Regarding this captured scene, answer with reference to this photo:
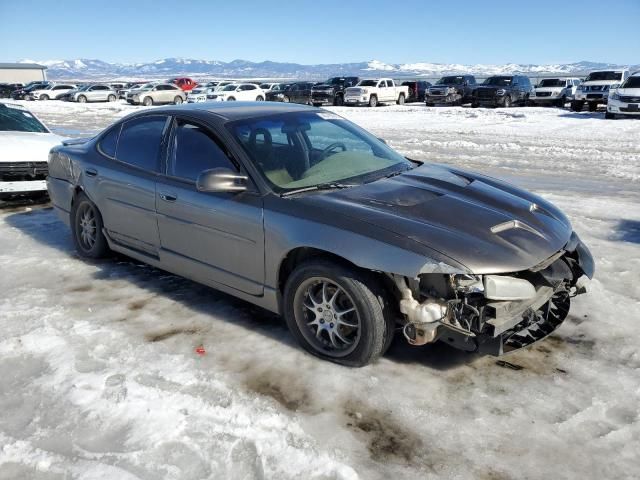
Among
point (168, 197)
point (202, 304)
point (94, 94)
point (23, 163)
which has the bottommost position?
point (94, 94)

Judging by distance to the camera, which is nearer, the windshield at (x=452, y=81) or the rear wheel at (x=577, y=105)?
the rear wheel at (x=577, y=105)

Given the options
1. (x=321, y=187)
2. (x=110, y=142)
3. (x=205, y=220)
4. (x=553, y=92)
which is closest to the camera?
(x=321, y=187)

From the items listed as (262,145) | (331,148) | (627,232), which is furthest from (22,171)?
(627,232)

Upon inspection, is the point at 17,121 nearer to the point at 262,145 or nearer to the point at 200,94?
the point at 262,145

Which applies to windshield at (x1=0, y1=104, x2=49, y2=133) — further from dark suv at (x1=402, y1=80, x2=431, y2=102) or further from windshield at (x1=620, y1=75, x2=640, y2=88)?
dark suv at (x1=402, y1=80, x2=431, y2=102)

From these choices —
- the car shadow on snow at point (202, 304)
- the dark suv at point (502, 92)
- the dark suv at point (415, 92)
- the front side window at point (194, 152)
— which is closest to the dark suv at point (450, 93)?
the dark suv at point (502, 92)

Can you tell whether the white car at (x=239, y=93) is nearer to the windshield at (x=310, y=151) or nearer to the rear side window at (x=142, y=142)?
the rear side window at (x=142, y=142)

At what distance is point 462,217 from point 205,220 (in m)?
1.75

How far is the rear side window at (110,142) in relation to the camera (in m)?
5.02

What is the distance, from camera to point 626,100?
18.7 m

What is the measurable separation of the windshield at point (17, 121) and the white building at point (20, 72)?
99714 mm

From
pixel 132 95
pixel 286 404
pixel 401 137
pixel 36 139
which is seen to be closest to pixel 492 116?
pixel 401 137

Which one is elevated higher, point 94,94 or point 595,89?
point 595,89

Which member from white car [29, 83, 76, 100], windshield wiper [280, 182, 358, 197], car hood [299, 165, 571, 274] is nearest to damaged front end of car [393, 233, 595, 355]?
car hood [299, 165, 571, 274]
